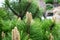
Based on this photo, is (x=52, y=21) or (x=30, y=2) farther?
(x=30, y=2)

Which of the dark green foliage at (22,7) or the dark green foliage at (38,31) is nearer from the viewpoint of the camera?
the dark green foliage at (38,31)

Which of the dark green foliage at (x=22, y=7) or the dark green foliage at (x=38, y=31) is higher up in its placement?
the dark green foliage at (x=22, y=7)

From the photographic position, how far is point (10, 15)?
0.71 meters

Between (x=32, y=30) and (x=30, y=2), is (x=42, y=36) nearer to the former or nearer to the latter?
(x=32, y=30)

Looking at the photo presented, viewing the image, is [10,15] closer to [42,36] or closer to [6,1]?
[6,1]

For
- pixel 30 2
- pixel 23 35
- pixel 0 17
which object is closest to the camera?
pixel 23 35

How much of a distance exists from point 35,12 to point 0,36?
237mm

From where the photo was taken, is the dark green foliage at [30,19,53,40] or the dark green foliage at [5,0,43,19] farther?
the dark green foliage at [5,0,43,19]

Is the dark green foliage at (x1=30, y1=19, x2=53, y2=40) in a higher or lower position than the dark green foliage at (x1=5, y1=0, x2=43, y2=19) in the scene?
lower

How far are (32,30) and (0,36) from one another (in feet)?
0.28

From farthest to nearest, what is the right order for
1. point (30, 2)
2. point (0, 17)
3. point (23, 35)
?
point (30, 2) → point (0, 17) → point (23, 35)

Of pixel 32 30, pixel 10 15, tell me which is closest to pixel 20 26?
pixel 32 30

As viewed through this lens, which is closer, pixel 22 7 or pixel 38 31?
pixel 38 31

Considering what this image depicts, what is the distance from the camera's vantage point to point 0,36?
1.83 ft
